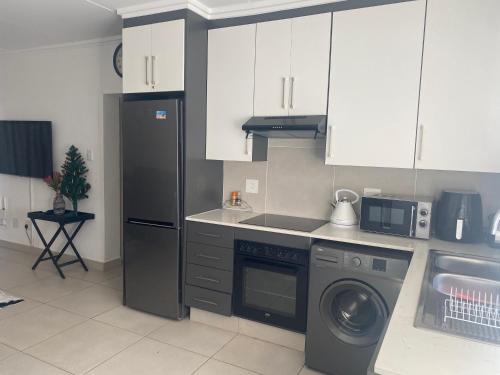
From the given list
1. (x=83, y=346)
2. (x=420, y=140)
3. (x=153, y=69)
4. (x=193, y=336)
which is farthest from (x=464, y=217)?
(x=83, y=346)

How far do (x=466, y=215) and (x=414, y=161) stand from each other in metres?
0.44

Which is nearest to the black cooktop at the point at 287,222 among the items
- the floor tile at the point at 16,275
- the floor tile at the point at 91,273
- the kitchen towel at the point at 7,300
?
the floor tile at the point at 91,273

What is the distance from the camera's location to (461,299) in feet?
4.88

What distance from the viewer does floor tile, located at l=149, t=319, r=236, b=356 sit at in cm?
269

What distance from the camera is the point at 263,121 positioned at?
2.72 m

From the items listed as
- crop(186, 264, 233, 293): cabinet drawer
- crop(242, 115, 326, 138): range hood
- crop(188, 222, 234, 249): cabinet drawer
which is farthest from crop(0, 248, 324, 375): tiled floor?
crop(242, 115, 326, 138): range hood

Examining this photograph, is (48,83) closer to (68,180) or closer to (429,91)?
(68,180)

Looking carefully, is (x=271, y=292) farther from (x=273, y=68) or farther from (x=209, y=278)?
(x=273, y=68)

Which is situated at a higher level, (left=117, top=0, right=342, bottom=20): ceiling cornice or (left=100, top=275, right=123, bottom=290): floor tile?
(left=117, top=0, right=342, bottom=20): ceiling cornice

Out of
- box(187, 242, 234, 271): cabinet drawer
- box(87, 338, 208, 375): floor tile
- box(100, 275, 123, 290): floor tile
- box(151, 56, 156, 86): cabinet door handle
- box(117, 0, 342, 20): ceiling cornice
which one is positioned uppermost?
box(117, 0, 342, 20): ceiling cornice

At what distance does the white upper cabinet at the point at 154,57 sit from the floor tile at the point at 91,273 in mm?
1987

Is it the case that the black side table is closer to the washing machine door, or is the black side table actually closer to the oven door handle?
the oven door handle

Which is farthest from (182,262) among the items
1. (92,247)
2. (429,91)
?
(429,91)

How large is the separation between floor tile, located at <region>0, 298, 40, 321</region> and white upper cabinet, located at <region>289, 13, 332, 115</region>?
2692 mm
